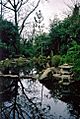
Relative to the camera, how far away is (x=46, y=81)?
9.95 meters

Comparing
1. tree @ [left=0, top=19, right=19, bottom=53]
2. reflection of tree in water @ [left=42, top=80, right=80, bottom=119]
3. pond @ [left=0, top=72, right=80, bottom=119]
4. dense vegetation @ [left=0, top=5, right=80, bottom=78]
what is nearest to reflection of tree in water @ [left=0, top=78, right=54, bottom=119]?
pond @ [left=0, top=72, right=80, bottom=119]

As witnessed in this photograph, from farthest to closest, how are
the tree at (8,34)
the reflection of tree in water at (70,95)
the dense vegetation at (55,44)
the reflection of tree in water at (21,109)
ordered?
the tree at (8,34) → the dense vegetation at (55,44) → the reflection of tree in water at (70,95) → the reflection of tree in water at (21,109)

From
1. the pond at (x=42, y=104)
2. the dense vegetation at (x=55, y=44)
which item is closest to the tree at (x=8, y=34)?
the dense vegetation at (x=55, y=44)

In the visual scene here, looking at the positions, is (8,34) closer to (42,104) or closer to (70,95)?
(70,95)

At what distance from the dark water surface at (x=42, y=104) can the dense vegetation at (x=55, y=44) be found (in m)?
1.75

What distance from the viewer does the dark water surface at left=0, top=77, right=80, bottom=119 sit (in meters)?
4.89

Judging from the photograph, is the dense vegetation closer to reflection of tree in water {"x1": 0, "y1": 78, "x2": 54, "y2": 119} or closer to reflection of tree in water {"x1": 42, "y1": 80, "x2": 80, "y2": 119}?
reflection of tree in water {"x1": 42, "y1": 80, "x2": 80, "y2": 119}

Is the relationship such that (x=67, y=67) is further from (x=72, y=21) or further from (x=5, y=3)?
(x=5, y=3)

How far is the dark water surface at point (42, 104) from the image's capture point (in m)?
4.89

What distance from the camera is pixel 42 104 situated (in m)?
5.97

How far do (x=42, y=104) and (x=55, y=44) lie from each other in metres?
10.9

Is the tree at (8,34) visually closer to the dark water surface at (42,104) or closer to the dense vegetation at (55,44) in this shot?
the dense vegetation at (55,44)

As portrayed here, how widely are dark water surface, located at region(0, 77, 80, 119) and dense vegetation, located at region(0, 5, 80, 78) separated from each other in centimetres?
175

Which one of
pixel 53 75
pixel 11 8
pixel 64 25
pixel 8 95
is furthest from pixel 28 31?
pixel 8 95
